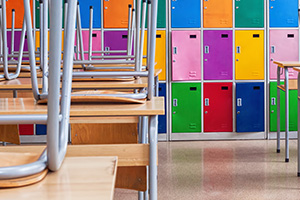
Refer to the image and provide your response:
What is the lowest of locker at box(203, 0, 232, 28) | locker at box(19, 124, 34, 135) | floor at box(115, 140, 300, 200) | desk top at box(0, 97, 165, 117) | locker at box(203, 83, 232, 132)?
floor at box(115, 140, 300, 200)

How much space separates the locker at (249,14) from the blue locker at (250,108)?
634 mm

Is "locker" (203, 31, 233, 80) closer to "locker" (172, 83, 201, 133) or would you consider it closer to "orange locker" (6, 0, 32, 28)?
"locker" (172, 83, 201, 133)

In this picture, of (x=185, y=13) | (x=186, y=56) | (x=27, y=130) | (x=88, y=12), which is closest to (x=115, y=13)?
(x=88, y=12)

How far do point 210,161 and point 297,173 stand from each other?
771 millimetres

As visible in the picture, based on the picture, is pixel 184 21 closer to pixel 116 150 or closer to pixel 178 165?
pixel 178 165

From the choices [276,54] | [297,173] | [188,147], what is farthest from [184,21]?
[297,173]

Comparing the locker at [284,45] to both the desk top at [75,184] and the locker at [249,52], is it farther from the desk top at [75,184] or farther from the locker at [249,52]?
the desk top at [75,184]

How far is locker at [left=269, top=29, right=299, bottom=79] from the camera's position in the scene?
16.6 feet

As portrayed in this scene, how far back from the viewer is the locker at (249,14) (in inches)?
199

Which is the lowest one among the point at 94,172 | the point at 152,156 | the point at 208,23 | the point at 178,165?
the point at 178,165

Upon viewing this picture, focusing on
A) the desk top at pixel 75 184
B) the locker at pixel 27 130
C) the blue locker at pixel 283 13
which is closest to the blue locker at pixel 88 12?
the locker at pixel 27 130

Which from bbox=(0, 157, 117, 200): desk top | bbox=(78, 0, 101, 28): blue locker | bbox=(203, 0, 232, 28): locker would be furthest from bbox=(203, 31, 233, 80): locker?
bbox=(0, 157, 117, 200): desk top

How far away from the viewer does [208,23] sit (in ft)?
16.6

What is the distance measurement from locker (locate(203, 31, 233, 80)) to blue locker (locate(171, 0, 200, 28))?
18cm
